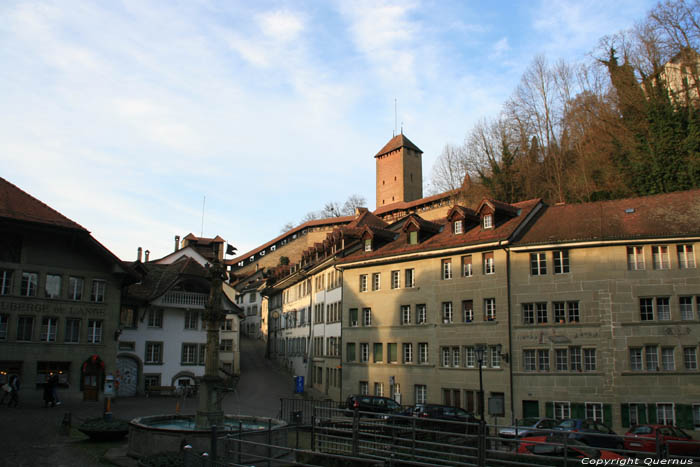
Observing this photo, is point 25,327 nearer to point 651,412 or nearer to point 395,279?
point 395,279

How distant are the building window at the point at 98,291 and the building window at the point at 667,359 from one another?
3122cm

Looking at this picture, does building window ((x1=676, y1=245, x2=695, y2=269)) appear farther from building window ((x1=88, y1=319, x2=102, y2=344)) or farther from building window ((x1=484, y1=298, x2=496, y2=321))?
building window ((x1=88, y1=319, x2=102, y2=344))

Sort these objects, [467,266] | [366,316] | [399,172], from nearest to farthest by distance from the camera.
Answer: [467,266] → [366,316] → [399,172]

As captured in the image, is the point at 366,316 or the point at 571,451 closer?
the point at 571,451

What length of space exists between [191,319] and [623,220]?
30.1 m

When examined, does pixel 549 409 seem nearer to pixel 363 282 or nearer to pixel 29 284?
pixel 363 282

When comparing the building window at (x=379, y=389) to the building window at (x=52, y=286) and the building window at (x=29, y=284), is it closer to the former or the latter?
the building window at (x=52, y=286)

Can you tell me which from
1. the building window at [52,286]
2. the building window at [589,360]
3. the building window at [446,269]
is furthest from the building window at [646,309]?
the building window at [52,286]

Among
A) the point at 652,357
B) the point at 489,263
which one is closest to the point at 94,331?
the point at 489,263

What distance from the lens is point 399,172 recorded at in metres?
112

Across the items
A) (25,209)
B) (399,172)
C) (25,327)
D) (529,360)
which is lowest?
(529,360)

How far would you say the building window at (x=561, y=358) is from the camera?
3139 cm

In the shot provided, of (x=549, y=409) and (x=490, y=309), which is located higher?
(x=490, y=309)

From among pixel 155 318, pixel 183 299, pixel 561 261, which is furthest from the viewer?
pixel 183 299
